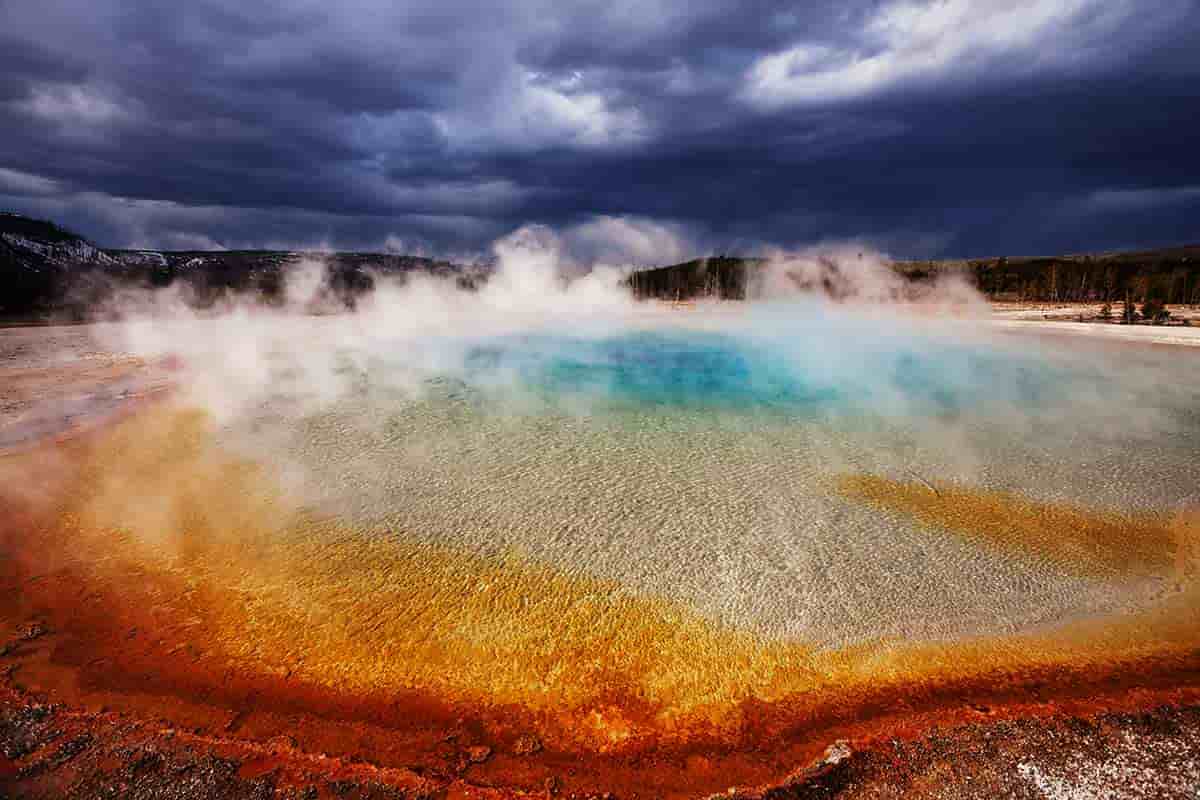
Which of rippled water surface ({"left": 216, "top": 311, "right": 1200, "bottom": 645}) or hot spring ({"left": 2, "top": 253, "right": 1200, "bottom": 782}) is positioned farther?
rippled water surface ({"left": 216, "top": 311, "right": 1200, "bottom": 645})

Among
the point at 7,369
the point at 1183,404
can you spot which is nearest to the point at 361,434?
the point at 7,369

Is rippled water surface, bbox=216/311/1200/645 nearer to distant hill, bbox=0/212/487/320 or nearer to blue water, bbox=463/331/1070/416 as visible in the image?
blue water, bbox=463/331/1070/416

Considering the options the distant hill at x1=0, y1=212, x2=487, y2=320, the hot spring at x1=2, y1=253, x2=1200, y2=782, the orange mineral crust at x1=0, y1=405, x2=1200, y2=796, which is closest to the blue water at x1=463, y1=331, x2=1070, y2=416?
the hot spring at x1=2, y1=253, x2=1200, y2=782

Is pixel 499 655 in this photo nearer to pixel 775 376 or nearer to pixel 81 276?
pixel 775 376

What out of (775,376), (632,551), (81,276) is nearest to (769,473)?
(632,551)

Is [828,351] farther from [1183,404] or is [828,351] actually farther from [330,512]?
[330,512]

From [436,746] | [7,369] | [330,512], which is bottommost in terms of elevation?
[436,746]

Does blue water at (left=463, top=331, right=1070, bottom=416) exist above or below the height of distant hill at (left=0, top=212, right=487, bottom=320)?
below

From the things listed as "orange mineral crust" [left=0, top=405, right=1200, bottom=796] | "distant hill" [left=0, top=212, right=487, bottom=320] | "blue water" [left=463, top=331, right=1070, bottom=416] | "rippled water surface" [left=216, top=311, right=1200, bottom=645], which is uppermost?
"distant hill" [left=0, top=212, right=487, bottom=320]
